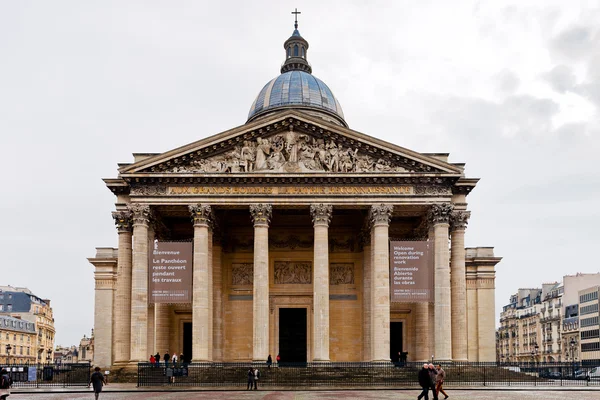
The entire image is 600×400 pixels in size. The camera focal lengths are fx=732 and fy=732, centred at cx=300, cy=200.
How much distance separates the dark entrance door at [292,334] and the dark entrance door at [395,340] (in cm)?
594

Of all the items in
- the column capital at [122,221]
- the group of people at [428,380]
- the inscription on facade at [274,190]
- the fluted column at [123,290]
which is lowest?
the group of people at [428,380]

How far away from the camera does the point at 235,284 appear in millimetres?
49906

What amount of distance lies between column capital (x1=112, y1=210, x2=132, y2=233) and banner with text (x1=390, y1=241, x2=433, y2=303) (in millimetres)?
15825

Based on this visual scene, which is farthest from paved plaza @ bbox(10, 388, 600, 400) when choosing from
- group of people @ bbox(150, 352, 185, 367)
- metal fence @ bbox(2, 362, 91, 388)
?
metal fence @ bbox(2, 362, 91, 388)

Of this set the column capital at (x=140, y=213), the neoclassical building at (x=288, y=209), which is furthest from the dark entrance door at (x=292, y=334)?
the column capital at (x=140, y=213)

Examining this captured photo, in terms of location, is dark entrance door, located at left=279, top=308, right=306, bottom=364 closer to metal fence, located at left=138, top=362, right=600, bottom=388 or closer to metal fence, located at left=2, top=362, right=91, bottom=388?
metal fence, located at left=138, top=362, right=600, bottom=388

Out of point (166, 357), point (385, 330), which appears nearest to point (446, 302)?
point (385, 330)

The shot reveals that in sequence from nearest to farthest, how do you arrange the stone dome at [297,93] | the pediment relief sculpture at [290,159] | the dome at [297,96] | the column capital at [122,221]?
the pediment relief sculpture at [290,159]
the column capital at [122,221]
the stone dome at [297,93]
the dome at [297,96]

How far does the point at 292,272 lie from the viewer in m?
50.3

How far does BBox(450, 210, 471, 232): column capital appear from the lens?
44.4 meters

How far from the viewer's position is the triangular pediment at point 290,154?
1689 inches

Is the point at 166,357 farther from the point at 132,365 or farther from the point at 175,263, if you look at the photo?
the point at 175,263

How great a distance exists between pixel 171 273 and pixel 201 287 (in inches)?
79.3

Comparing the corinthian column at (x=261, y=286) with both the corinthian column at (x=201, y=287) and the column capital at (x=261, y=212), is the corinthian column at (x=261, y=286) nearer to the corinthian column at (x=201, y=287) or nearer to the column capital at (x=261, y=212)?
the column capital at (x=261, y=212)
